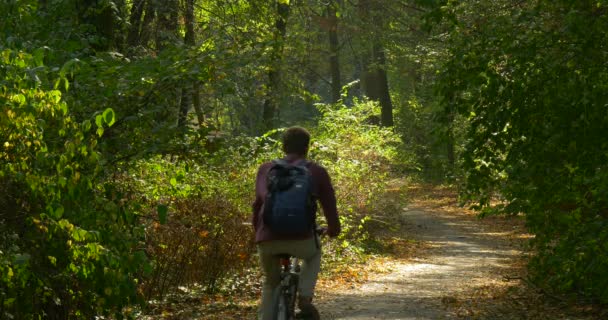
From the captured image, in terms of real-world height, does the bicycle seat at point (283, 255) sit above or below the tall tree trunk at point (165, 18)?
below

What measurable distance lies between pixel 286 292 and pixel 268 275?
201mm

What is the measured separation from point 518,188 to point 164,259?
14.9 ft

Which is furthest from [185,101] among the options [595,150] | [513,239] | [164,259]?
[513,239]

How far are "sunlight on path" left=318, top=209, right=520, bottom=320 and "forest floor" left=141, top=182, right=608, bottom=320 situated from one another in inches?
0.5

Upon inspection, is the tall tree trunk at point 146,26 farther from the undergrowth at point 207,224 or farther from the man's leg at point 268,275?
the man's leg at point 268,275

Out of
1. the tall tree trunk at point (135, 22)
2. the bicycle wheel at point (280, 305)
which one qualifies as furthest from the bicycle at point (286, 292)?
the tall tree trunk at point (135, 22)

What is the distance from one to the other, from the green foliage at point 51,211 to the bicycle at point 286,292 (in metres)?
1.04

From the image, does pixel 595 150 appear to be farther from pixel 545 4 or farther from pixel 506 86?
pixel 545 4

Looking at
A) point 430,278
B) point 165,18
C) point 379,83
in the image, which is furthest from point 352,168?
point 379,83

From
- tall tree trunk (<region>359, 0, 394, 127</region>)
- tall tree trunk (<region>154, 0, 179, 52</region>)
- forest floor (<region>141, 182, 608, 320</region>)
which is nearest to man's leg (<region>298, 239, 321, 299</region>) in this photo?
forest floor (<region>141, 182, 608, 320</region>)

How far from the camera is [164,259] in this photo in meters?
10.5

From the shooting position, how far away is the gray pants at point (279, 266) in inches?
227

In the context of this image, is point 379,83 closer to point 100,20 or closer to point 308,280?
point 100,20

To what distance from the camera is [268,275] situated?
5988 mm
